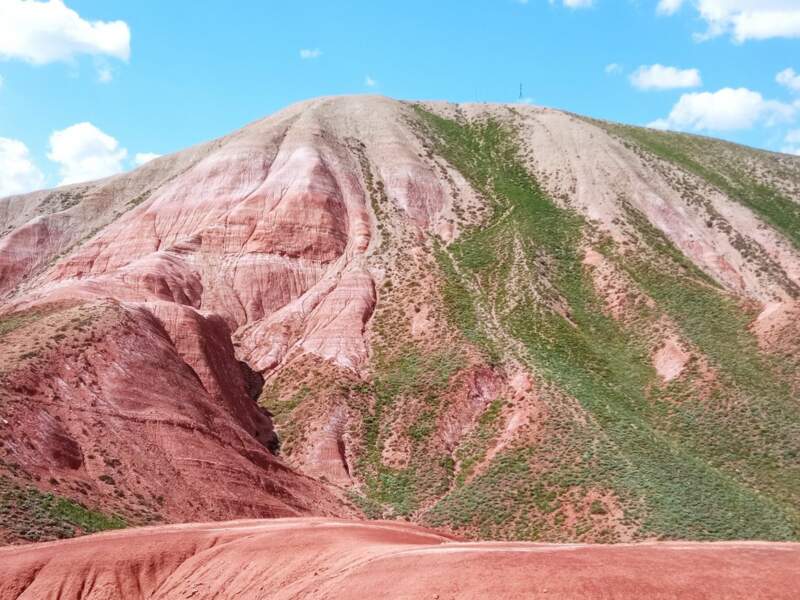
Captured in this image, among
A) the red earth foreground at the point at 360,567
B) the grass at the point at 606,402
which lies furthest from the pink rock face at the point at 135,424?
the grass at the point at 606,402

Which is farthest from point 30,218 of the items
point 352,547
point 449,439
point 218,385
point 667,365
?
point 352,547

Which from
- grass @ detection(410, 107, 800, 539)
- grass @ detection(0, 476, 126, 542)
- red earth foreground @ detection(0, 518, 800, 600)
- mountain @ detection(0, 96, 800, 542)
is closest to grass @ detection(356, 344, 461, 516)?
mountain @ detection(0, 96, 800, 542)

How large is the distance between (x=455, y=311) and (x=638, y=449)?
1527 cm

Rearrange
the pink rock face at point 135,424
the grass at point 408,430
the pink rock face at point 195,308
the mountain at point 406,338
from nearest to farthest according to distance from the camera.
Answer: the pink rock face at point 135,424 < the pink rock face at point 195,308 < the mountain at point 406,338 < the grass at point 408,430

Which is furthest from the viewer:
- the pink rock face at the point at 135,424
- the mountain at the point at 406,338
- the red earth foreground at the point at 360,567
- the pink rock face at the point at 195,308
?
the mountain at the point at 406,338

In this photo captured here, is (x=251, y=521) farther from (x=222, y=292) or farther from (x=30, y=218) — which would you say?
(x=30, y=218)

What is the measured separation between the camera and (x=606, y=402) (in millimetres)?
42344

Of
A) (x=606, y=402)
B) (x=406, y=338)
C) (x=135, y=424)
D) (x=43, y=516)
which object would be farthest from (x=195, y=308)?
(x=43, y=516)

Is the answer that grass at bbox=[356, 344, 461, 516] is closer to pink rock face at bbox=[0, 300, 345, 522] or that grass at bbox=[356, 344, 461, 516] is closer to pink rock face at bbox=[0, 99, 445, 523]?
pink rock face at bbox=[0, 99, 445, 523]

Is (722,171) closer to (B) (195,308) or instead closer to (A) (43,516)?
(B) (195,308)

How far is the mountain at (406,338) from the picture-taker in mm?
32844

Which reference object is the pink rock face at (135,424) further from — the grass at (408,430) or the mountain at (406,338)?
the grass at (408,430)

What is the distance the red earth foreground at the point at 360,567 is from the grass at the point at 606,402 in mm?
13302

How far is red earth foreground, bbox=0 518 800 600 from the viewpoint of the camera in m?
13.1
